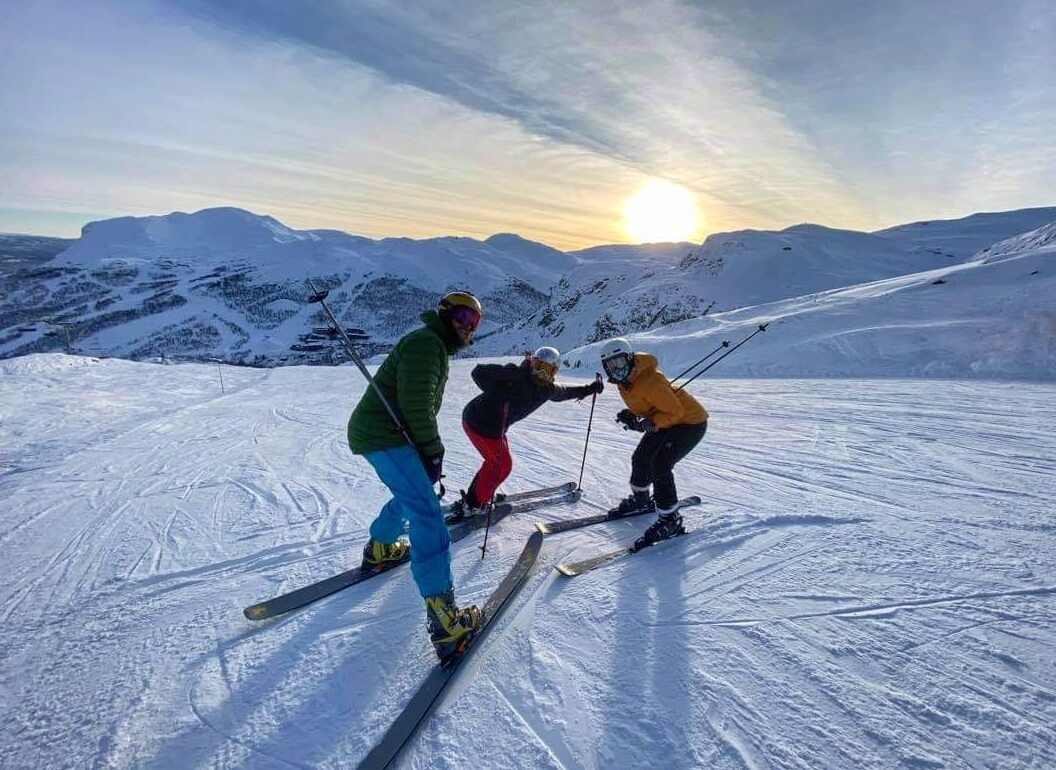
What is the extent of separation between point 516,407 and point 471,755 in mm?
2992

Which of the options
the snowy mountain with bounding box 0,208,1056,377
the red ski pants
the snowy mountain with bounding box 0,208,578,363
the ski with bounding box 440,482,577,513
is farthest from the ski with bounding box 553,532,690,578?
the snowy mountain with bounding box 0,208,578,363

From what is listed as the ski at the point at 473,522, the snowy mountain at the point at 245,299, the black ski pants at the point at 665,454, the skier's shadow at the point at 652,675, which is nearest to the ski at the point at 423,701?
the skier's shadow at the point at 652,675

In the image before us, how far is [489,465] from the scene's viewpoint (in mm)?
5062

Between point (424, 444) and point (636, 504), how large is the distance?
9.68ft

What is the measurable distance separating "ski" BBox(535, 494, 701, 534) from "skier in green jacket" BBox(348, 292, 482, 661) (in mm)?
1710

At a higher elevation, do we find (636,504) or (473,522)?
(636,504)

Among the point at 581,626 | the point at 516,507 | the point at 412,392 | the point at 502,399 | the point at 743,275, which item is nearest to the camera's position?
the point at 412,392

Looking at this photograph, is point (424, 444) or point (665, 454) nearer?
point (424, 444)

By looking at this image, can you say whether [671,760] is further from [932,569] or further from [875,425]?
[875,425]

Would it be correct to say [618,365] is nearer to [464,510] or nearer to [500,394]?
[500,394]

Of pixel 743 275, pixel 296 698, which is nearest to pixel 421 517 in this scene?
pixel 296 698

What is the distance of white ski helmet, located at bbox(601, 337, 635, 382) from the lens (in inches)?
180

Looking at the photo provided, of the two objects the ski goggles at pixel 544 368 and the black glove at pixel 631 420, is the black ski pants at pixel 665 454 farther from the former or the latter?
the ski goggles at pixel 544 368

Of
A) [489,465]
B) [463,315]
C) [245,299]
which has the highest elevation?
[245,299]
